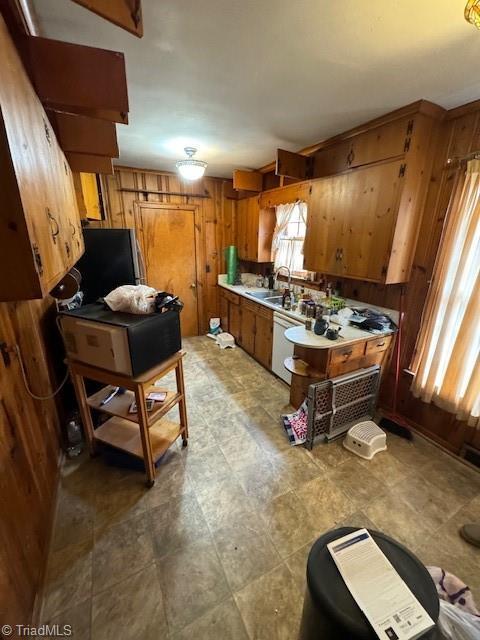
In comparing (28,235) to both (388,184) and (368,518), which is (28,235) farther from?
(388,184)

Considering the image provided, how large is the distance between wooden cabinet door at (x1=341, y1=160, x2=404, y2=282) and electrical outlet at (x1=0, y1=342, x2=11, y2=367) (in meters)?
2.52

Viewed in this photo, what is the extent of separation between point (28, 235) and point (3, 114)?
0.24 meters

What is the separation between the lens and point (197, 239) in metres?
4.32

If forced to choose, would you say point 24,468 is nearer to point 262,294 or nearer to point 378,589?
point 378,589

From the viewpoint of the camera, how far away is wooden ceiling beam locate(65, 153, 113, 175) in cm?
170

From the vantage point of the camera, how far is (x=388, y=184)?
206cm

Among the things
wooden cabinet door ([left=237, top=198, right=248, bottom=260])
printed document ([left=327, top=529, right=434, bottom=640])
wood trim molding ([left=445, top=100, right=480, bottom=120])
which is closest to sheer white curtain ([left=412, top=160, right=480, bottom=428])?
wood trim molding ([left=445, top=100, right=480, bottom=120])

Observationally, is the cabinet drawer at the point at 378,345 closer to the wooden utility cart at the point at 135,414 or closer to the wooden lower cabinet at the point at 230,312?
the wooden utility cart at the point at 135,414

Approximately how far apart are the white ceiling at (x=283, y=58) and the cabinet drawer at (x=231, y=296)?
2141 millimetres

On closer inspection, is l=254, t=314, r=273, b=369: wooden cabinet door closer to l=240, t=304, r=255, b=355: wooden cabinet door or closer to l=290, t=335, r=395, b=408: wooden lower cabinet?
l=240, t=304, r=255, b=355: wooden cabinet door

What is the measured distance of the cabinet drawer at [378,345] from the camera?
2293 millimetres

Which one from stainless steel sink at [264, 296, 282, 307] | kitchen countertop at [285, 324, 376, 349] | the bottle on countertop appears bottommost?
stainless steel sink at [264, 296, 282, 307]

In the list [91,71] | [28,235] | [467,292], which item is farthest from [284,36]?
[467,292]

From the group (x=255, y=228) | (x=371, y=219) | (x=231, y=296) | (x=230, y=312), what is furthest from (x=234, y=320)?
(x=371, y=219)
